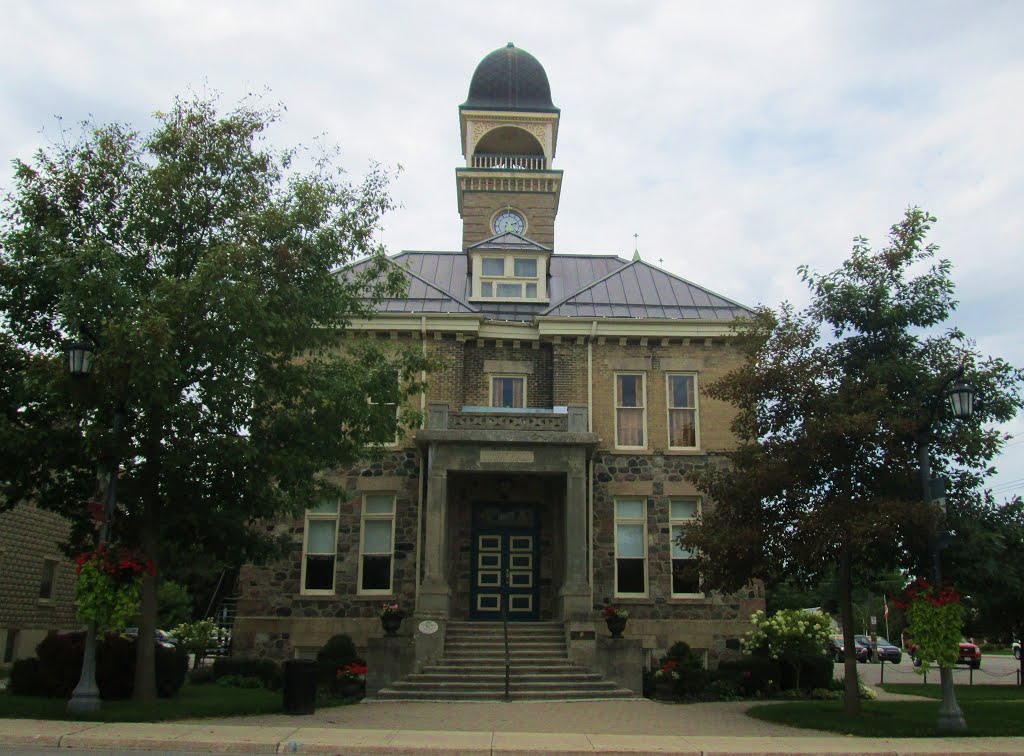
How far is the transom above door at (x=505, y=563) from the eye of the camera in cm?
2250

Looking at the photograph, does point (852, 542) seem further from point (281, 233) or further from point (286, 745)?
point (281, 233)

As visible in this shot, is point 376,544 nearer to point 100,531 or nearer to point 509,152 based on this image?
point 100,531

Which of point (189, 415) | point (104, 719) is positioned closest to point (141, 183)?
point (189, 415)

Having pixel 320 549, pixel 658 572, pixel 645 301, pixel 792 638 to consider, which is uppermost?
pixel 645 301

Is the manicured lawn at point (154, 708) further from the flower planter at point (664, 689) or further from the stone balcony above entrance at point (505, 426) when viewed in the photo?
the flower planter at point (664, 689)

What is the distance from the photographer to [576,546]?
812 inches

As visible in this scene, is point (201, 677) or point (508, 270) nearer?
point (201, 677)

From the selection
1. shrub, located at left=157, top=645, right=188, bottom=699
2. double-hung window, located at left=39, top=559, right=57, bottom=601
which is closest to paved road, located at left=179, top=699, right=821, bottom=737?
shrub, located at left=157, top=645, right=188, bottom=699

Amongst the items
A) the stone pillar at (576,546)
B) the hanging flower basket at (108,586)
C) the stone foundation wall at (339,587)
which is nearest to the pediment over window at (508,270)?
the stone foundation wall at (339,587)

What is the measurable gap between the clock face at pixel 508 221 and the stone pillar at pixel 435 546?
1619cm

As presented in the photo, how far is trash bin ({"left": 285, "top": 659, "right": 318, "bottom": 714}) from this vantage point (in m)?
14.7

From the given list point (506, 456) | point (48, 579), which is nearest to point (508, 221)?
point (506, 456)

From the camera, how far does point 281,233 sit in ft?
52.1

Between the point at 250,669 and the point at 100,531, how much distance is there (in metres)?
7.76
